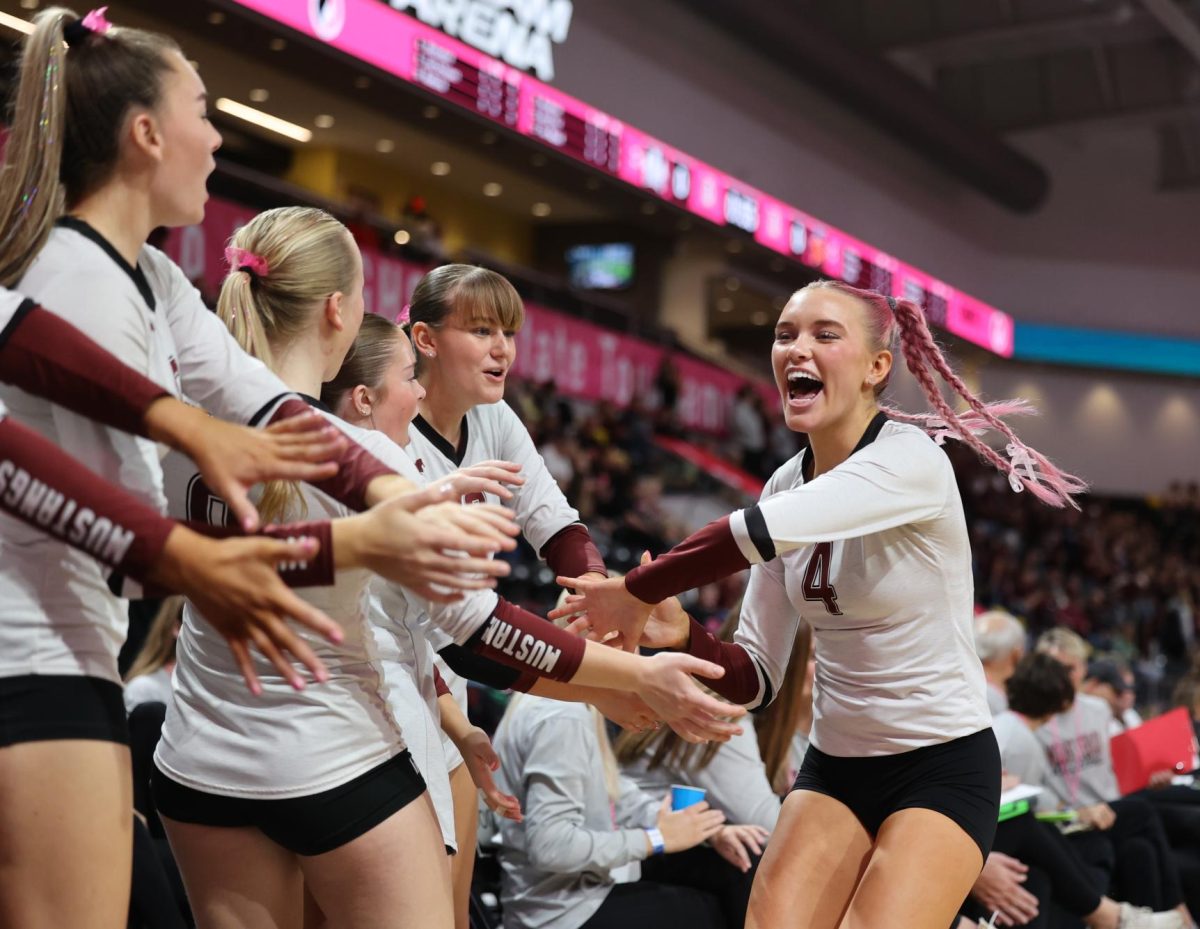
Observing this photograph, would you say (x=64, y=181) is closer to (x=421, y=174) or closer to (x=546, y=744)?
(x=546, y=744)

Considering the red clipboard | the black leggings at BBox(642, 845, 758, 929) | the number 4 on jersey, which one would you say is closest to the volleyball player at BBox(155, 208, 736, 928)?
the number 4 on jersey

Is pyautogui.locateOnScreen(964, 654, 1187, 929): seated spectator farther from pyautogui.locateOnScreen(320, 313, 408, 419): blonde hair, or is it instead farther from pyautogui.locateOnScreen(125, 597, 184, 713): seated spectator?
pyautogui.locateOnScreen(125, 597, 184, 713): seated spectator

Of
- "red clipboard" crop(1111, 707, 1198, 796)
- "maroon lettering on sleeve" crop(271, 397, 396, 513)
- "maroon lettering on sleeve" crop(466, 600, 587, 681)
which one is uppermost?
"maroon lettering on sleeve" crop(271, 397, 396, 513)

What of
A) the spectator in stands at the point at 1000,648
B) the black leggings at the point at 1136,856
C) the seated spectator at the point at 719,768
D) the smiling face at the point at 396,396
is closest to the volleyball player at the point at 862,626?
the smiling face at the point at 396,396

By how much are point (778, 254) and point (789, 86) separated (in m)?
3.44

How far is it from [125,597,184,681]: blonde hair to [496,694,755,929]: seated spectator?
1322 mm

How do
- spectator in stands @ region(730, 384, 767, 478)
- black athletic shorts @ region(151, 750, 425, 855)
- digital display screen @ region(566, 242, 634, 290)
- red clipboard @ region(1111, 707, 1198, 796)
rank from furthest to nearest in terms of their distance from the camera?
1. digital display screen @ region(566, 242, 634, 290)
2. spectator in stands @ region(730, 384, 767, 478)
3. red clipboard @ region(1111, 707, 1198, 796)
4. black athletic shorts @ region(151, 750, 425, 855)

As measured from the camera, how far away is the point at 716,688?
3.17 meters

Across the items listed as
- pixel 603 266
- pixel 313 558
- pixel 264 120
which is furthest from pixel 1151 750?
pixel 603 266

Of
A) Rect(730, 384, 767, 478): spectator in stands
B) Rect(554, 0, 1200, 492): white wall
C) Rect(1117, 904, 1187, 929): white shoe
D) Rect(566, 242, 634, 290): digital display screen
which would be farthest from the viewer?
Rect(554, 0, 1200, 492): white wall

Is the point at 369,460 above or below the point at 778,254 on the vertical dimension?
below

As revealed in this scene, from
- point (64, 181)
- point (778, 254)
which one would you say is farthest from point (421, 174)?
point (64, 181)

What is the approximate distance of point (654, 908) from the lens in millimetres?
3889

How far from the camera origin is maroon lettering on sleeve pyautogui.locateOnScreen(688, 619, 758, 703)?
10.2 ft
